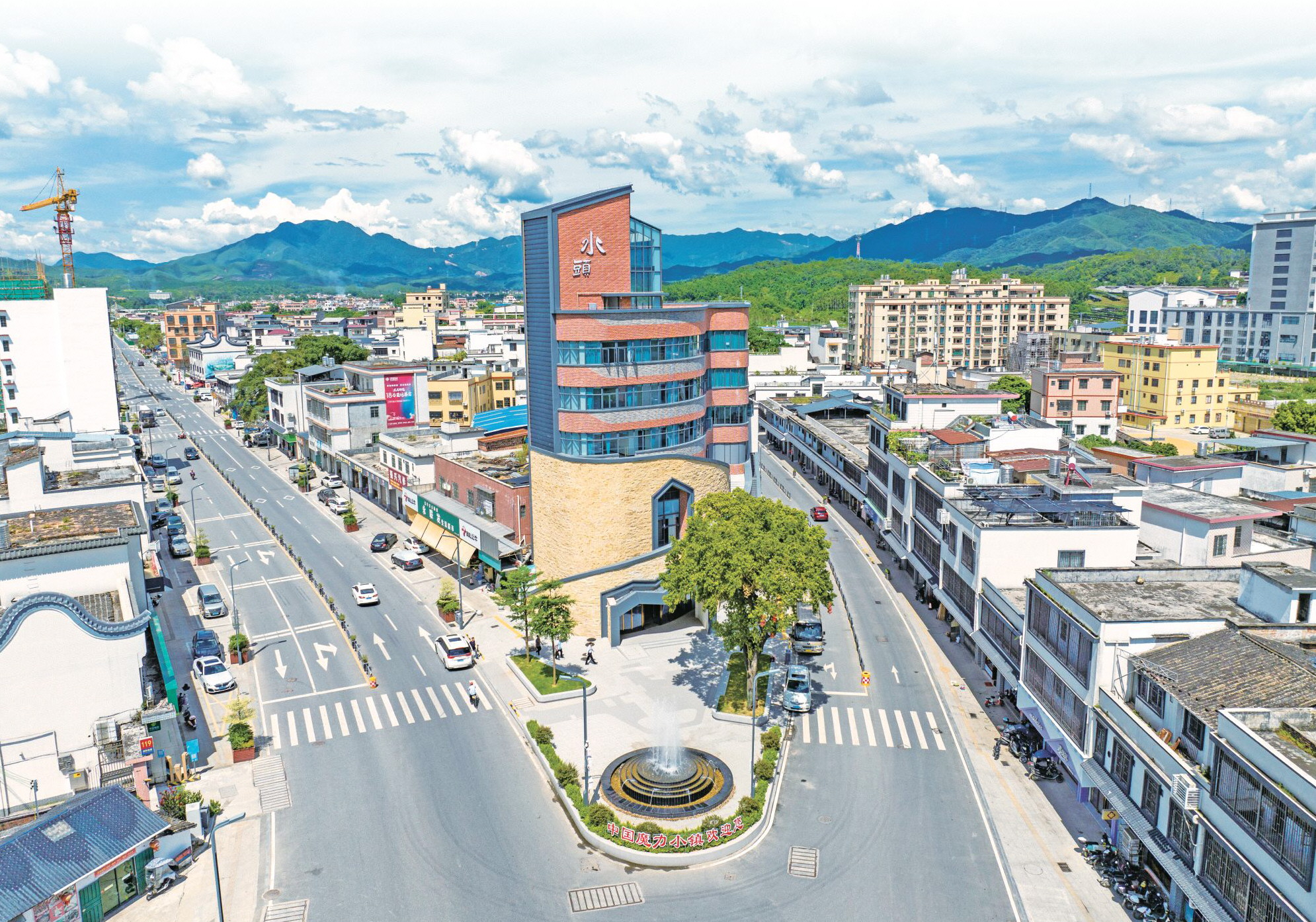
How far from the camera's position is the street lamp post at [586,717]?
4325 cm

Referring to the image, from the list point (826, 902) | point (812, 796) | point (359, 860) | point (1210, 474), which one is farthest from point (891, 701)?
point (1210, 474)

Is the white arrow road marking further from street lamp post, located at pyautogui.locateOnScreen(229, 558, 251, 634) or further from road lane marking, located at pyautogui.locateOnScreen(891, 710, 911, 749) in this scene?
road lane marking, located at pyautogui.locateOnScreen(891, 710, 911, 749)

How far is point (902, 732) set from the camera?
50.1m

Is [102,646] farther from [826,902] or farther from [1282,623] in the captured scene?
[1282,623]

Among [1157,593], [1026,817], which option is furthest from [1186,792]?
[1157,593]

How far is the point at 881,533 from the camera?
83875 mm

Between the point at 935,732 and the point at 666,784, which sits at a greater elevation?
the point at 666,784

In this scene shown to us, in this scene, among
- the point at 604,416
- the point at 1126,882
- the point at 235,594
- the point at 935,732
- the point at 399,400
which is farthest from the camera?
the point at 399,400

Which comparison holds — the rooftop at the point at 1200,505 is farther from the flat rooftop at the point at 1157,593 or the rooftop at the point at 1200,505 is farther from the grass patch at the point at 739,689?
the grass patch at the point at 739,689

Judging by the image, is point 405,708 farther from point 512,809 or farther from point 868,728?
point 868,728

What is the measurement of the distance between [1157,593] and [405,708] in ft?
136

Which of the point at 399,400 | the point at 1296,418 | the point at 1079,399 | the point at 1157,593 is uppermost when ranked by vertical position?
the point at 1079,399

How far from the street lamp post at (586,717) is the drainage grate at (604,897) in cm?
534

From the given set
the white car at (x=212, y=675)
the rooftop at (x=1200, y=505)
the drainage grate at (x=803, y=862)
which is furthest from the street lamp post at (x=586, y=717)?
the rooftop at (x=1200, y=505)
